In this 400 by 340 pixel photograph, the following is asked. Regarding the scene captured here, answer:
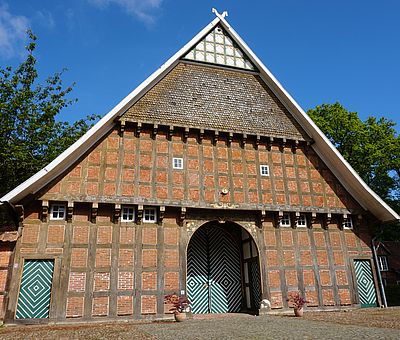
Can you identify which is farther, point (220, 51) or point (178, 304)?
point (220, 51)

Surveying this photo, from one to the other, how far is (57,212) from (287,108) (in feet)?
35.1

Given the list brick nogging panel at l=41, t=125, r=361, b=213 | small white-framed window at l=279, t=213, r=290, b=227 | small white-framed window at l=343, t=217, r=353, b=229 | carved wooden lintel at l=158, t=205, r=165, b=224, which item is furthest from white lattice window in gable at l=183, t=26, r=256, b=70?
small white-framed window at l=343, t=217, r=353, b=229

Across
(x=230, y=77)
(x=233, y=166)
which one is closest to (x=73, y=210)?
(x=233, y=166)

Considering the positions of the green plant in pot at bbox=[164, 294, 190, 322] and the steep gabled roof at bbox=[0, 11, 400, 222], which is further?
the steep gabled roof at bbox=[0, 11, 400, 222]

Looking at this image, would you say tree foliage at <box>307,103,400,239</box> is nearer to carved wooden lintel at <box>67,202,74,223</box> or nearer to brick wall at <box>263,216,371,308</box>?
brick wall at <box>263,216,371,308</box>

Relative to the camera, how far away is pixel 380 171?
85.2ft

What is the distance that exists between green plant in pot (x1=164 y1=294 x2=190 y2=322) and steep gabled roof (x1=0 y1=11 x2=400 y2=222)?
5.75 metres

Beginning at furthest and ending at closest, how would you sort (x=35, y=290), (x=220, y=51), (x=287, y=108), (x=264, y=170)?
(x=220, y=51) → (x=287, y=108) → (x=264, y=170) → (x=35, y=290)

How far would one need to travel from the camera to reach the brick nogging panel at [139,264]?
37.6ft

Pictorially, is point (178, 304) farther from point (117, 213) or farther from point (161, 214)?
point (117, 213)

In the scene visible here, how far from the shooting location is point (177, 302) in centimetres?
1160

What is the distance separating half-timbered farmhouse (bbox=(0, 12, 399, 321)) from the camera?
456 inches

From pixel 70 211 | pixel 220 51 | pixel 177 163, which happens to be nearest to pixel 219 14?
pixel 220 51

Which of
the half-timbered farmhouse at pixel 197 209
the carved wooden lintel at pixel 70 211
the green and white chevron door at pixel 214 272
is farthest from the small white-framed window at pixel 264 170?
the carved wooden lintel at pixel 70 211
